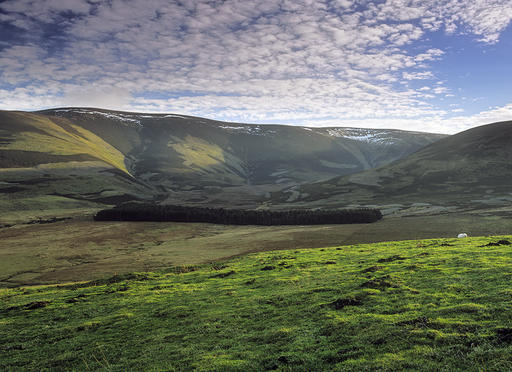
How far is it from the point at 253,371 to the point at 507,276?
18.7 metres

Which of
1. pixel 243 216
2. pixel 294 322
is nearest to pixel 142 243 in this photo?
pixel 243 216

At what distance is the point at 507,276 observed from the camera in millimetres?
21500

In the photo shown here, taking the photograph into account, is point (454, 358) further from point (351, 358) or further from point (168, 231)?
point (168, 231)

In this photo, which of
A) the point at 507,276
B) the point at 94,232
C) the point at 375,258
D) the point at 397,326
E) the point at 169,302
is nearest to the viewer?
the point at 397,326

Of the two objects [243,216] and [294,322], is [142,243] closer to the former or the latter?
[243,216]

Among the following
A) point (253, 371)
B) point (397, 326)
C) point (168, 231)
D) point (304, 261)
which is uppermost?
point (397, 326)

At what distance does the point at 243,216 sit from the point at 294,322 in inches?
4209

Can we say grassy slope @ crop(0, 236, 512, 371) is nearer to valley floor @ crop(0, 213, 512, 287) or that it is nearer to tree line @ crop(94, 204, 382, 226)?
valley floor @ crop(0, 213, 512, 287)

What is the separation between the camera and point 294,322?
19.2 metres

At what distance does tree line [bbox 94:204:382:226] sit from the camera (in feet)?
367

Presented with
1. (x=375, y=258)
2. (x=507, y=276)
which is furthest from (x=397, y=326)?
(x=375, y=258)

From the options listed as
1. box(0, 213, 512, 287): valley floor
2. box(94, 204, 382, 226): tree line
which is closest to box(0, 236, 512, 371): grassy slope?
box(0, 213, 512, 287): valley floor

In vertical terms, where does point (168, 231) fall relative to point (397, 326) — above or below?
below

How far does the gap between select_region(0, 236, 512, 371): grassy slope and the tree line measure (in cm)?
7852
